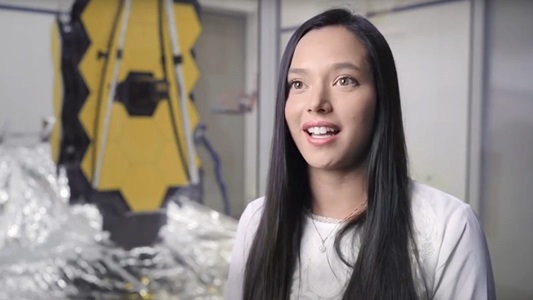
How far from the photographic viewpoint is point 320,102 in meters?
0.64

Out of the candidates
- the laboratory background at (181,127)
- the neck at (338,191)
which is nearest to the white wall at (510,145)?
the laboratory background at (181,127)

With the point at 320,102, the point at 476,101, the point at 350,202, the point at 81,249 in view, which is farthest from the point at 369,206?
the point at 81,249

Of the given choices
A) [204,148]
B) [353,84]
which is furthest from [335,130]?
[204,148]

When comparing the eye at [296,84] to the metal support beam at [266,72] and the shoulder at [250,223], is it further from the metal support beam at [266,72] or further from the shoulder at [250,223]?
the metal support beam at [266,72]

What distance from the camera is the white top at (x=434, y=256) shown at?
61 centimetres

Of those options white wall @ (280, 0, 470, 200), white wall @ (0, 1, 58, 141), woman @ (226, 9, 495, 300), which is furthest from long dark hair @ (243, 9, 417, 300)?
white wall @ (0, 1, 58, 141)

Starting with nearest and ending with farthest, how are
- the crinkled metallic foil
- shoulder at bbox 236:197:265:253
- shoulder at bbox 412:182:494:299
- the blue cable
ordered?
shoulder at bbox 412:182:494:299
shoulder at bbox 236:197:265:253
the crinkled metallic foil
the blue cable

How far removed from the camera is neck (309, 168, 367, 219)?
682 mm

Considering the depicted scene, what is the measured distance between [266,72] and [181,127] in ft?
1.02

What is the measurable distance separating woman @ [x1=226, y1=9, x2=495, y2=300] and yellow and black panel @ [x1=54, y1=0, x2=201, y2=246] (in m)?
0.85

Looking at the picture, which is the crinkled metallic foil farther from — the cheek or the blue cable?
the cheek

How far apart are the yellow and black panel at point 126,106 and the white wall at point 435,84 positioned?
521mm

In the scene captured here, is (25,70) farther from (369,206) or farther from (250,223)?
(369,206)

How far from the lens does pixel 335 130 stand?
2.13 feet
